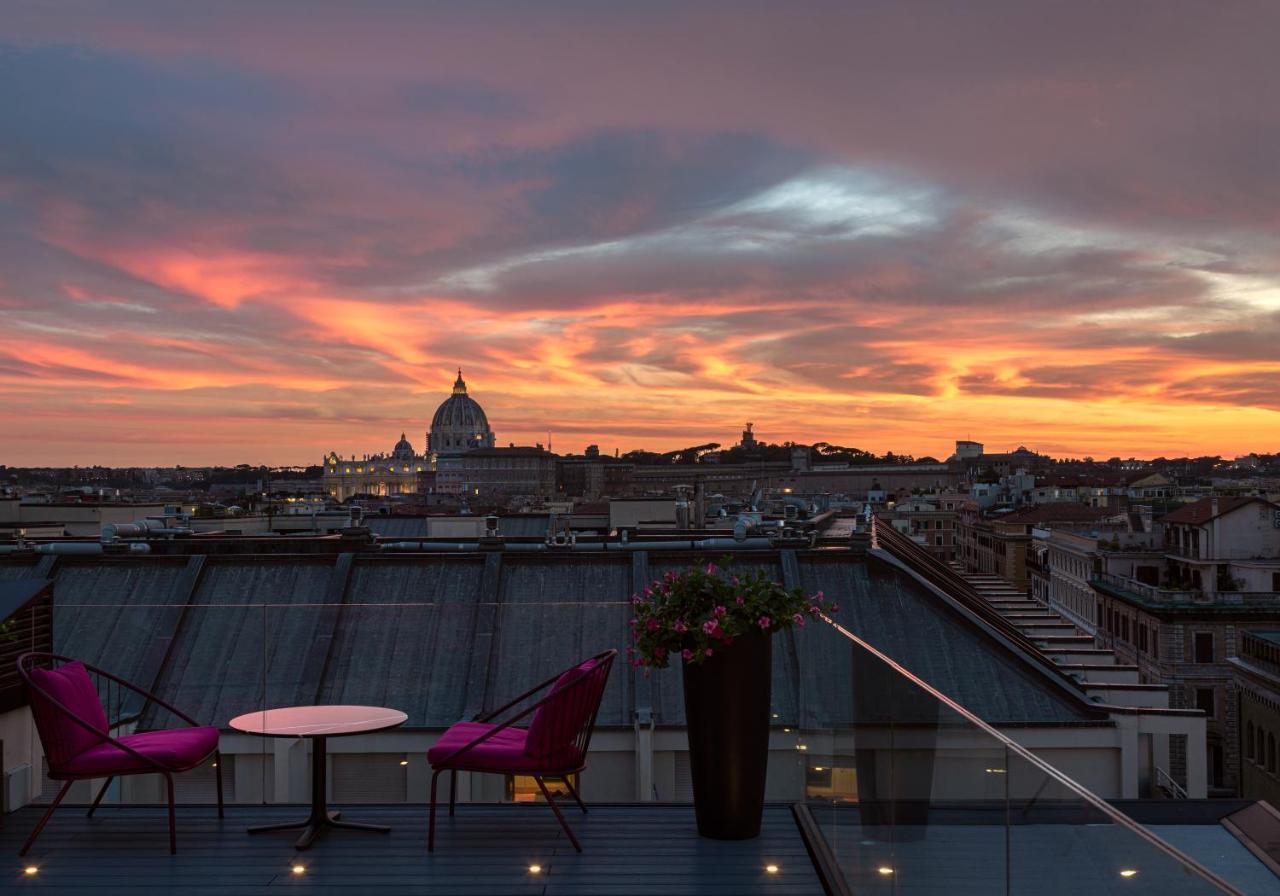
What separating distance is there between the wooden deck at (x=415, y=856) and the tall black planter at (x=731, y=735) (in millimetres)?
124

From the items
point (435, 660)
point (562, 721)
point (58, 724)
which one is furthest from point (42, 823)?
point (435, 660)

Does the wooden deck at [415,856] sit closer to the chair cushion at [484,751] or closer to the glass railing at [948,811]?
the chair cushion at [484,751]

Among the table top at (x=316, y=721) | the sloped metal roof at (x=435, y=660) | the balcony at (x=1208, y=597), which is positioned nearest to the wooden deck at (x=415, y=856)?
the table top at (x=316, y=721)

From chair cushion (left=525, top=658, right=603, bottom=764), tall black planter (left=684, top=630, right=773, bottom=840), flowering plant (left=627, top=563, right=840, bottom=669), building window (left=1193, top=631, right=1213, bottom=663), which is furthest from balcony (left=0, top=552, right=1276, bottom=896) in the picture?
building window (left=1193, top=631, right=1213, bottom=663)

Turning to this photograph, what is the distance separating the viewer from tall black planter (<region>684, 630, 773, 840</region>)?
5223mm

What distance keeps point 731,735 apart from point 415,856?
4.71 ft

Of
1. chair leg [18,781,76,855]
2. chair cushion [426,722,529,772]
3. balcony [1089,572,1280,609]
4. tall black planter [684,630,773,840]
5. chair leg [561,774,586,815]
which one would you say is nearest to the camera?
chair leg [18,781,76,855]

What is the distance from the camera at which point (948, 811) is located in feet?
10.5

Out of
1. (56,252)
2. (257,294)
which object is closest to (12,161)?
(56,252)

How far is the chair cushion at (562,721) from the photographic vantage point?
16.9ft

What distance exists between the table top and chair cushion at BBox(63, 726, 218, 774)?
0.84 feet

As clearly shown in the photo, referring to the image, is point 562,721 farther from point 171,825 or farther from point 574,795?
point 171,825

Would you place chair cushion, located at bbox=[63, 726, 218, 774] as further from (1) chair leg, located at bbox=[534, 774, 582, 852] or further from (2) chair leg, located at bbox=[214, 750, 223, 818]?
(1) chair leg, located at bbox=[534, 774, 582, 852]

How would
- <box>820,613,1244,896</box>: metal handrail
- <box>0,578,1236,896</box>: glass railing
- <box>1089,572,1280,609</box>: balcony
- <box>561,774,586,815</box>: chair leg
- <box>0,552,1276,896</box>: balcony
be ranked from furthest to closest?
<box>1089,572,1280,609</box>: balcony < <box>561,774,586,815</box>: chair leg < <box>0,552,1276,896</box>: balcony < <box>0,578,1236,896</box>: glass railing < <box>820,613,1244,896</box>: metal handrail
